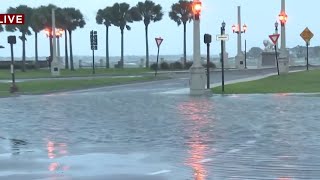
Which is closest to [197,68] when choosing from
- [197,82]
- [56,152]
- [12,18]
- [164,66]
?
[197,82]

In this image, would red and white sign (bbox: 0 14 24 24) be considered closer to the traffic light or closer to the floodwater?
the traffic light

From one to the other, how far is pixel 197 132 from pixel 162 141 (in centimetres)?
185

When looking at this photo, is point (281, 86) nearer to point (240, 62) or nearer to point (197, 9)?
point (197, 9)

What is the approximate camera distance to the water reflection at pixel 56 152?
10921 mm

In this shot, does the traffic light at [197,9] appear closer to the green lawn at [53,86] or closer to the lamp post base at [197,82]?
the lamp post base at [197,82]

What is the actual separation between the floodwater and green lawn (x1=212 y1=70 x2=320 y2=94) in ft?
24.7

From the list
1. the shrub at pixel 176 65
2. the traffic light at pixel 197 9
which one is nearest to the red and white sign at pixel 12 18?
the traffic light at pixel 197 9

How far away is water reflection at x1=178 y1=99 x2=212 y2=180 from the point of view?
1100cm

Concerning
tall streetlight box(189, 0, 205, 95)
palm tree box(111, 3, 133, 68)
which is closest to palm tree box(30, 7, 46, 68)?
palm tree box(111, 3, 133, 68)

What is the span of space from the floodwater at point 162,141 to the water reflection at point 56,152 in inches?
0.6

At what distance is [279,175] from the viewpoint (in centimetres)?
1001

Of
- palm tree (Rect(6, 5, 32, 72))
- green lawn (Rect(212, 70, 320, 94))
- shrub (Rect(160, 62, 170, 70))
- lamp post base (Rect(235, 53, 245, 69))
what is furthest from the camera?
palm tree (Rect(6, 5, 32, 72))

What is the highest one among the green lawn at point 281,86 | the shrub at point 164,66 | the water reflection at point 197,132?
the water reflection at point 197,132

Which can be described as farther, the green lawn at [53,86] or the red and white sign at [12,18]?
the red and white sign at [12,18]
